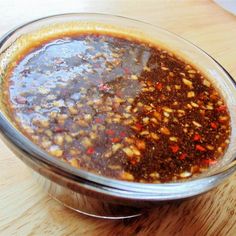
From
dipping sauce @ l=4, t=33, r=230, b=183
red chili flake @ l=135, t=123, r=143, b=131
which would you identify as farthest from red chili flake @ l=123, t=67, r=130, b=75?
red chili flake @ l=135, t=123, r=143, b=131

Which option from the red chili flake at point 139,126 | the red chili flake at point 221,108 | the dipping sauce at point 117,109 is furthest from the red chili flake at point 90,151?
the red chili flake at point 221,108

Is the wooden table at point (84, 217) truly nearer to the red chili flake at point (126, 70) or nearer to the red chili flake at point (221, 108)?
the red chili flake at point (221, 108)

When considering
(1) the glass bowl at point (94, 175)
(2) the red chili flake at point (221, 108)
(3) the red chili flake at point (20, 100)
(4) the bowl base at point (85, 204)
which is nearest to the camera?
(1) the glass bowl at point (94, 175)

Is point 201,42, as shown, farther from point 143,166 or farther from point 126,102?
point 143,166

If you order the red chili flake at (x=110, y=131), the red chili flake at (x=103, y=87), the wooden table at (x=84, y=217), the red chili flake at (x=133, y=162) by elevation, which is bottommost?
the wooden table at (x=84, y=217)

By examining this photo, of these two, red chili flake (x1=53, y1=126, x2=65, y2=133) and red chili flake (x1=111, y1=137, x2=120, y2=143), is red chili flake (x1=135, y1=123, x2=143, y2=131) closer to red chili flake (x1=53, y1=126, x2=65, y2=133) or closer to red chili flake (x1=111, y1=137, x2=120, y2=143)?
red chili flake (x1=111, y1=137, x2=120, y2=143)

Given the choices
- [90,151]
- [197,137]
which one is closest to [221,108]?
[197,137]
